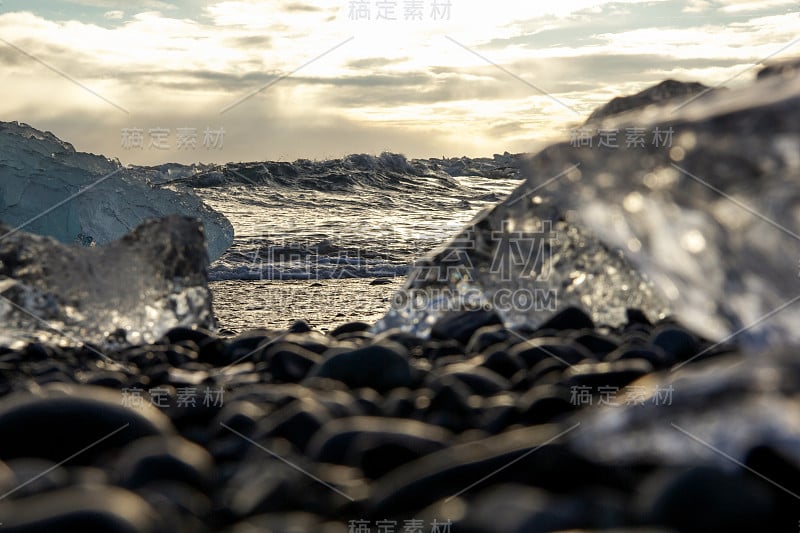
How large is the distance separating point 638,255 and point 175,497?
1.73m

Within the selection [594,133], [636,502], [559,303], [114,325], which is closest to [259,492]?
[636,502]

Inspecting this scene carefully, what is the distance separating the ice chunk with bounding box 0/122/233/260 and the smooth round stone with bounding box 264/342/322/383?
869 centimetres

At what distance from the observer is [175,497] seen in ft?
4.50

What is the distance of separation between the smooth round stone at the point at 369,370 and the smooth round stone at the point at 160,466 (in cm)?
66

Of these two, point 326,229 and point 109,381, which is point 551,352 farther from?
point 326,229

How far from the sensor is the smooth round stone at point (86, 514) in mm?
1134

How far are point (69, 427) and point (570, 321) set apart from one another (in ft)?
6.26

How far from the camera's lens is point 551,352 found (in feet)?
7.65

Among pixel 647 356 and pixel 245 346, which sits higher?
pixel 647 356

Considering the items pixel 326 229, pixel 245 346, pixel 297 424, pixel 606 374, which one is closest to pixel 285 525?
pixel 297 424

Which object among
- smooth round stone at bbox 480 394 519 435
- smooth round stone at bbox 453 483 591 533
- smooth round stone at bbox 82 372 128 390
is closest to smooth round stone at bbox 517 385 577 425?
smooth round stone at bbox 480 394 519 435

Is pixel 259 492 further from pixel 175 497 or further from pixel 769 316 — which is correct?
pixel 769 316

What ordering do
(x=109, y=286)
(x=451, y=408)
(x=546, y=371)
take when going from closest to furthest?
(x=451, y=408) < (x=546, y=371) < (x=109, y=286)

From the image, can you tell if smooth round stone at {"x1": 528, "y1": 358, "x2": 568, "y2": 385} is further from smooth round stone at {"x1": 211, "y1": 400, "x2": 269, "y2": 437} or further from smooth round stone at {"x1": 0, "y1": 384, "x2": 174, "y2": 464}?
smooth round stone at {"x1": 0, "y1": 384, "x2": 174, "y2": 464}
